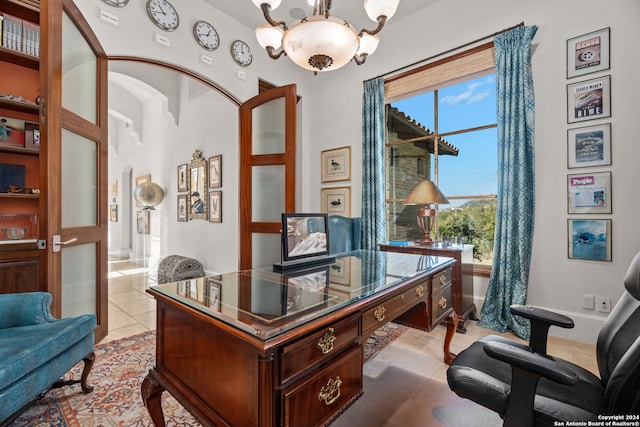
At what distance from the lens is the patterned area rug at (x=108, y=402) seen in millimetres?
1566

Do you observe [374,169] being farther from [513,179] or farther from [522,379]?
[522,379]

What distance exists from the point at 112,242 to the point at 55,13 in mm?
7665

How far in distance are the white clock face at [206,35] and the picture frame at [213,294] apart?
10.1ft

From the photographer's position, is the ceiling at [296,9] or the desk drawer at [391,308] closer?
the desk drawer at [391,308]

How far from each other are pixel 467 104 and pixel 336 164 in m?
1.82

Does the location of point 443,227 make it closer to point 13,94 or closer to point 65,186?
point 65,186

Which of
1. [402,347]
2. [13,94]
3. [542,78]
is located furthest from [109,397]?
[542,78]

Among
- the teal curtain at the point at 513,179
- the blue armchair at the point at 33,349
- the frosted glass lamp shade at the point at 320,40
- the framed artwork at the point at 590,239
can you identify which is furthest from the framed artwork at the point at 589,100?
the blue armchair at the point at 33,349

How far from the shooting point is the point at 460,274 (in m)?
2.75

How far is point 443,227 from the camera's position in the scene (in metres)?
3.48

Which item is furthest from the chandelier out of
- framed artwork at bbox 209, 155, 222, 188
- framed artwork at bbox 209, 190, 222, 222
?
framed artwork at bbox 209, 190, 222, 222

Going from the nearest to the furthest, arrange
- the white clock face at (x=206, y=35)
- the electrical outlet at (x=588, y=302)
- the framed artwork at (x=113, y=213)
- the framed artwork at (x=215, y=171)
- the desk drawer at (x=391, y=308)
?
the desk drawer at (x=391, y=308)
the electrical outlet at (x=588, y=302)
the white clock face at (x=206, y=35)
the framed artwork at (x=215, y=171)
the framed artwork at (x=113, y=213)

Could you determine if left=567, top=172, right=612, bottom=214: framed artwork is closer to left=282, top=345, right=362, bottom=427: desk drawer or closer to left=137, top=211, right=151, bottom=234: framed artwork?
left=282, top=345, right=362, bottom=427: desk drawer

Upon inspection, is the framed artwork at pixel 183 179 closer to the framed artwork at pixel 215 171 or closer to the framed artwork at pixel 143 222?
the framed artwork at pixel 215 171
